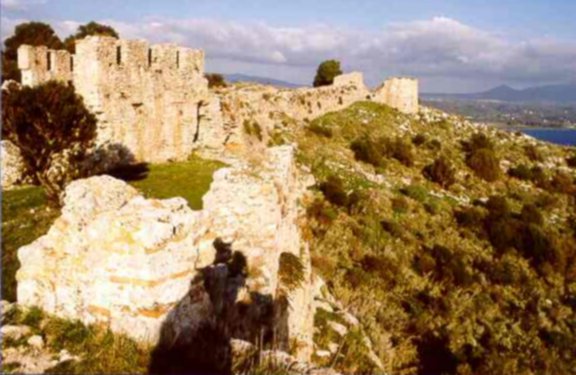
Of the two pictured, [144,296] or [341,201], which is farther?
[341,201]

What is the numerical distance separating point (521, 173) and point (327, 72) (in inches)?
884

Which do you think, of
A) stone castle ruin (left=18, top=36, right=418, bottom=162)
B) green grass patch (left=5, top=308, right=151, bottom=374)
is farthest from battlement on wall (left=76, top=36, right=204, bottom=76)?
green grass patch (left=5, top=308, right=151, bottom=374)

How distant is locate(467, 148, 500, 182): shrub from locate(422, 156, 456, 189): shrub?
3047 mm

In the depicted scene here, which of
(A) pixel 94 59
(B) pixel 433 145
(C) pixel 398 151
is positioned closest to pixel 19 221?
(A) pixel 94 59

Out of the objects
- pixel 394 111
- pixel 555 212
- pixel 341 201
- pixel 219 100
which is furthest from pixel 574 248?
pixel 394 111

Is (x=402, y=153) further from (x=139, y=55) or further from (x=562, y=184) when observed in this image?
(x=139, y=55)

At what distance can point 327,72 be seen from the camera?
58.5m

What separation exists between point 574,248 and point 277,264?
25367 mm

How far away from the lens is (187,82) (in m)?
26.6

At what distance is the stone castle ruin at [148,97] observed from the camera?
816 inches

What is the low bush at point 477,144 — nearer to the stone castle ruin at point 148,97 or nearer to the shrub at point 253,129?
Answer: the stone castle ruin at point 148,97

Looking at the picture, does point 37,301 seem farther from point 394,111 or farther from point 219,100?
point 394,111

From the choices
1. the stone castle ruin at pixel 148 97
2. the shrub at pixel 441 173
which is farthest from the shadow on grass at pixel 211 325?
the shrub at pixel 441 173

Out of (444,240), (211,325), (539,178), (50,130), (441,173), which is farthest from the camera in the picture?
(539,178)
